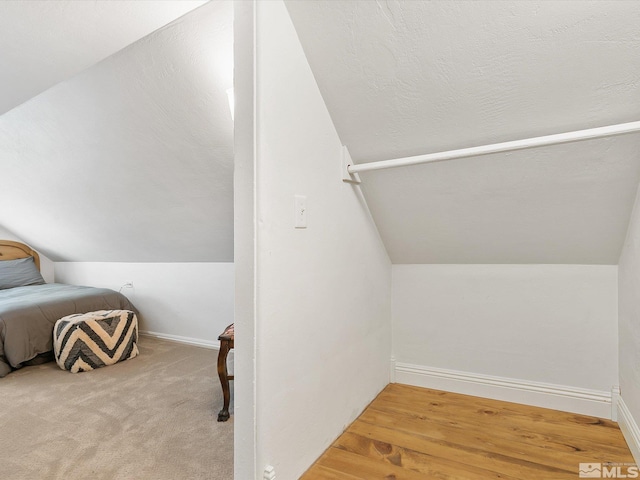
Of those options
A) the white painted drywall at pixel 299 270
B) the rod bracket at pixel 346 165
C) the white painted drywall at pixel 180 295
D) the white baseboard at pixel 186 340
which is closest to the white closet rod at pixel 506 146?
the rod bracket at pixel 346 165

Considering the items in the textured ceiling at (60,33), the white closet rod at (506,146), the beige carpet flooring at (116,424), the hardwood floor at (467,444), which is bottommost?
the beige carpet flooring at (116,424)

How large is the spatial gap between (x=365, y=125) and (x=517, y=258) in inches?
44.6

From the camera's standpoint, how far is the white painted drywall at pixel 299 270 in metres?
1.25

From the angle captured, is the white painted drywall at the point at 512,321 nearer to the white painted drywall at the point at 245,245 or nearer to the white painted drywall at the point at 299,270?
the white painted drywall at the point at 299,270

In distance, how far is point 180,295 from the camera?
11.7 ft

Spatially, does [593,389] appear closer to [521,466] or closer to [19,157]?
[521,466]

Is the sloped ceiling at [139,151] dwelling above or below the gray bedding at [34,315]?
above

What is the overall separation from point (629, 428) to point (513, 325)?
0.64 metres

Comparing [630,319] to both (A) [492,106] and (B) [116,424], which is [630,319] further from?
(B) [116,424]

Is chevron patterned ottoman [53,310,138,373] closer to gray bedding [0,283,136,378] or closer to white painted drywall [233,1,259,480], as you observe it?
gray bedding [0,283,136,378]

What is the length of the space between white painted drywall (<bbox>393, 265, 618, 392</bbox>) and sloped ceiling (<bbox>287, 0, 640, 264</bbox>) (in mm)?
148

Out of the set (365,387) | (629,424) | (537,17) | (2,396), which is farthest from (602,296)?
(2,396)

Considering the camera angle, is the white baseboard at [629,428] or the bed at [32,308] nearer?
the white baseboard at [629,428]

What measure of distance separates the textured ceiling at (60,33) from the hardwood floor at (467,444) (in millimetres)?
1822
